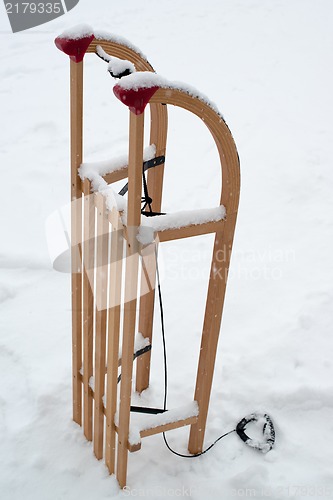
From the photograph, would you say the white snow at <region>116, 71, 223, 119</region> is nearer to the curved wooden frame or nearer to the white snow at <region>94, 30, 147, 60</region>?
the curved wooden frame

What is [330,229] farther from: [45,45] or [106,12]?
[106,12]

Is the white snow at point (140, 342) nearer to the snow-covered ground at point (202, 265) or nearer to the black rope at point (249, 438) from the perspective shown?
the black rope at point (249, 438)

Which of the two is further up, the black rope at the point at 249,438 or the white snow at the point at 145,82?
the white snow at the point at 145,82

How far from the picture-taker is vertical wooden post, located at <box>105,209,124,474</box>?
165 centimetres

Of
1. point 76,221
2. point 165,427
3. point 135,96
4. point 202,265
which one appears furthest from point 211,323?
point 202,265

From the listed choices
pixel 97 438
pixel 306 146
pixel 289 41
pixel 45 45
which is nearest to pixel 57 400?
pixel 97 438

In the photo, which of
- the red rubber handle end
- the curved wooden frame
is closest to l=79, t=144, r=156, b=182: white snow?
the curved wooden frame

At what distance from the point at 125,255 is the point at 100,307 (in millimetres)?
249

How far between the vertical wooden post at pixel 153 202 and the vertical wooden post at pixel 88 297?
0.19 metres

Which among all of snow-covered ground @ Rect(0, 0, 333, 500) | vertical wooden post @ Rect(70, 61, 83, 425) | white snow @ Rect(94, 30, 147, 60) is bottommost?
snow-covered ground @ Rect(0, 0, 333, 500)

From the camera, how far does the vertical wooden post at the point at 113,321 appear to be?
1654mm

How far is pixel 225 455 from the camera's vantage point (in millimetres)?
2273

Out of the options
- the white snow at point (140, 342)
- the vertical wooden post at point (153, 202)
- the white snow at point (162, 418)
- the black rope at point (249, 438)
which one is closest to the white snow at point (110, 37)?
the vertical wooden post at point (153, 202)

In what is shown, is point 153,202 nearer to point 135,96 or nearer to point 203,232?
point 203,232
